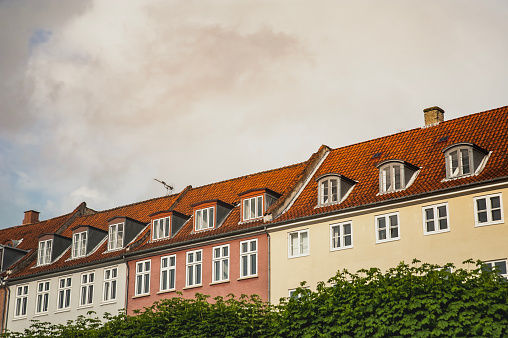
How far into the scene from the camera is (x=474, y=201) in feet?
128

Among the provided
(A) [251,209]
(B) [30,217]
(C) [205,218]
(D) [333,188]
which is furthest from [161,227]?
(B) [30,217]

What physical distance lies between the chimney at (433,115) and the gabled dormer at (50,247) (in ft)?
80.9

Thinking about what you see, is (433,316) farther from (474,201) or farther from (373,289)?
(474,201)

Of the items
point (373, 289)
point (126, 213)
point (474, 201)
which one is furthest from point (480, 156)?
point (126, 213)

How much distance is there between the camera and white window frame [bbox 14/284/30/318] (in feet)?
180

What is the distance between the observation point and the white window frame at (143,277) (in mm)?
49594

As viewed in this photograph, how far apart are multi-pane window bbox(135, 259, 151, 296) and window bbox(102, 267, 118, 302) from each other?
1763 mm

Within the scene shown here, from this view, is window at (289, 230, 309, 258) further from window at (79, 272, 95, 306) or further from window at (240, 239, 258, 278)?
window at (79, 272, 95, 306)

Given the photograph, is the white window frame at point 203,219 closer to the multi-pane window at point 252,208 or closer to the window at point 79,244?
the multi-pane window at point 252,208

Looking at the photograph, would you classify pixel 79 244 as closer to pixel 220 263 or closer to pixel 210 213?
pixel 210 213

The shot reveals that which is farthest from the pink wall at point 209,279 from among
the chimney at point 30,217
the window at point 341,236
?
the chimney at point 30,217

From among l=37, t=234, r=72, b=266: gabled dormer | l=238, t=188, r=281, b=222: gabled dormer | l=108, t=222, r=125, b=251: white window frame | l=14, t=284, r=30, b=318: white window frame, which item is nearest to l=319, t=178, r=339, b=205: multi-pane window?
l=238, t=188, r=281, b=222: gabled dormer

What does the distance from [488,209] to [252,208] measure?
45.4 feet

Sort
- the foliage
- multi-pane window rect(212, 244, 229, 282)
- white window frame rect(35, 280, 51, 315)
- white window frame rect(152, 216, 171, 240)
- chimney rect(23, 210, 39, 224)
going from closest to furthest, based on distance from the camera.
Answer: the foliage
multi-pane window rect(212, 244, 229, 282)
white window frame rect(152, 216, 171, 240)
white window frame rect(35, 280, 51, 315)
chimney rect(23, 210, 39, 224)
